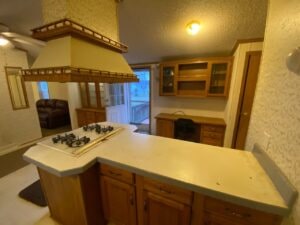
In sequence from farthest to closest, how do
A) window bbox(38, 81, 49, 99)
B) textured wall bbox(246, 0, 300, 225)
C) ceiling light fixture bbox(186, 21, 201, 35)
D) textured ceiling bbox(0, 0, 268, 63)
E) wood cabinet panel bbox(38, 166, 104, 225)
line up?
window bbox(38, 81, 49, 99) → ceiling light fixture bbox(186, 21, 201, 35) → textured ceiling bbox(0, 0, 268, 63) → wood cabinet panel bbox(38, 166, 104, 225) → textured wall bbox(246, 0, 300, 225)

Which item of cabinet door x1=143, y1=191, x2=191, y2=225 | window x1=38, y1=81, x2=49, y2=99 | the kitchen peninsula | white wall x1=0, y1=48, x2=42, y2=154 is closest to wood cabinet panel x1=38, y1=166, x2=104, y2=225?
the kitchen peninsula

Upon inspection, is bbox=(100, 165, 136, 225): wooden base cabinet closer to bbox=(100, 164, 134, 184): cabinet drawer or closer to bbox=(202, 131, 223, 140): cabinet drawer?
bbox=(100, 164, 134, 184): cabinet drawer

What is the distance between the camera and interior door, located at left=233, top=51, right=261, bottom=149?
232 cm

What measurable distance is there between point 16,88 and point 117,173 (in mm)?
4018

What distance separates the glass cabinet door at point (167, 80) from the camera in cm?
332

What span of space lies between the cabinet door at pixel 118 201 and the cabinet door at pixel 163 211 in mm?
147

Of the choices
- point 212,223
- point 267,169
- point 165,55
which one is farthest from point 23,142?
point 267,169

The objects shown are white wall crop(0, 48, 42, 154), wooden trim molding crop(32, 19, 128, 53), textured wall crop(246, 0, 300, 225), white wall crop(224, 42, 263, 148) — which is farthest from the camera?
white wall crop(0, 48, 42, 154)

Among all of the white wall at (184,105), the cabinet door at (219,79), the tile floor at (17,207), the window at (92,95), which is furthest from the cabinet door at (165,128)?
the tile floor at (17,207)

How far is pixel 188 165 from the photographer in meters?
1.10

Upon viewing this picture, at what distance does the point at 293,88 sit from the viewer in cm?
77

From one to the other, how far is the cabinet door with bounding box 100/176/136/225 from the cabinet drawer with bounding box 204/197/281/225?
0.64 m

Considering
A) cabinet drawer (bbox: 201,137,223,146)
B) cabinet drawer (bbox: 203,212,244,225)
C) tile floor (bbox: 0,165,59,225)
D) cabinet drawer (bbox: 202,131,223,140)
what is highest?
cabinet drawer (bbox: 203,212,244,225)

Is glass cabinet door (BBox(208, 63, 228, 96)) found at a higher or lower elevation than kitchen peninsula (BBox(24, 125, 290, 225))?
higher
